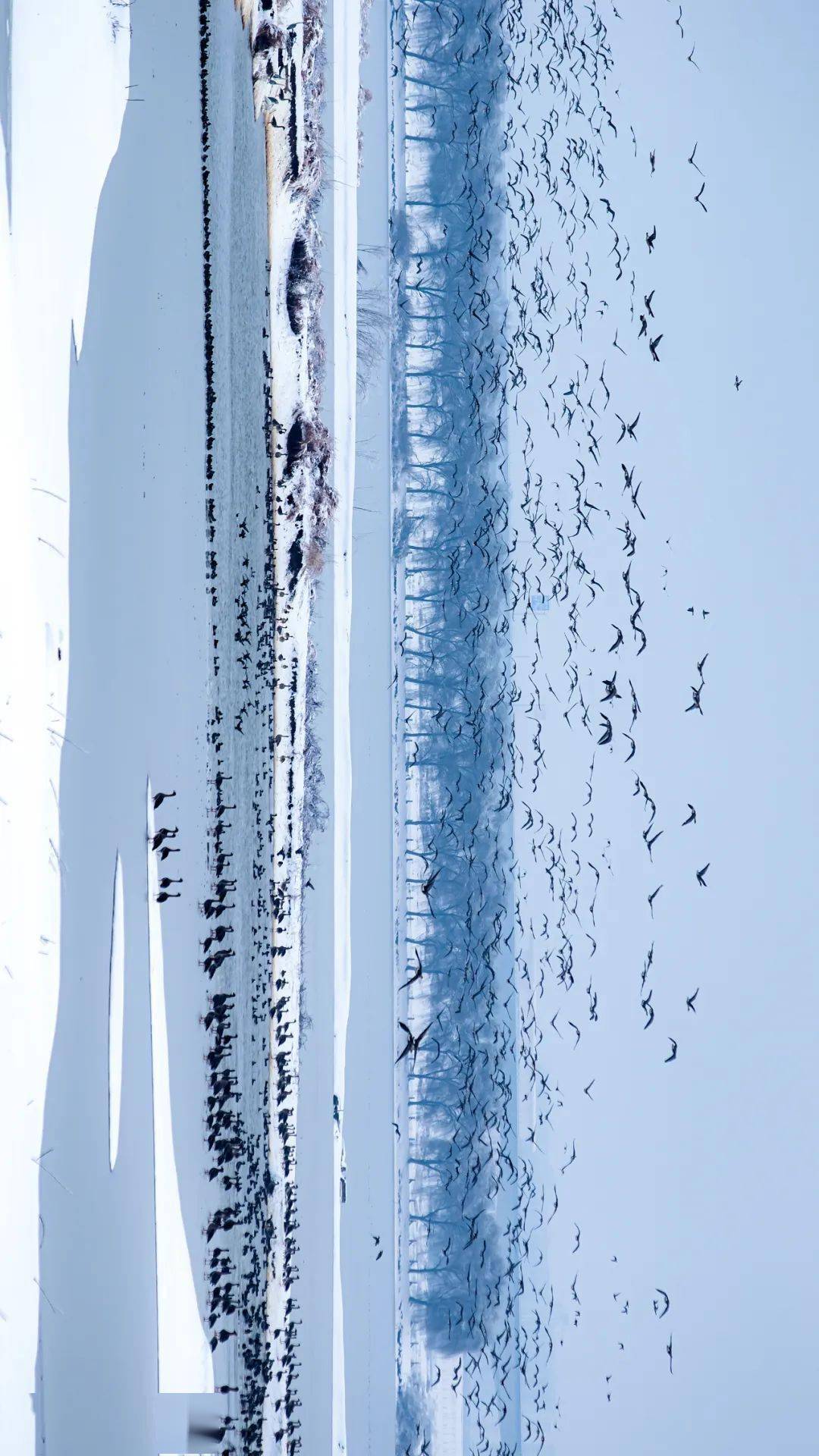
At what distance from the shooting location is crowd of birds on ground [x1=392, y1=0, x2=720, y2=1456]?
0.91 metres

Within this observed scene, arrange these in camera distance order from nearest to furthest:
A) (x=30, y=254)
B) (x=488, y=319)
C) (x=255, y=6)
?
(x=30, y=254) → (x=255, y=6) → (x=488, y=319)

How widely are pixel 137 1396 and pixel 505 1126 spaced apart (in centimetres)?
40

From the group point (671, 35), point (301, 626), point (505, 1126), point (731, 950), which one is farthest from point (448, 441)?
point (505, 1126)

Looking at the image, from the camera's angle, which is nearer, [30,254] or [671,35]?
[30,254]

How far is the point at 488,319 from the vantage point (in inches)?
37.4

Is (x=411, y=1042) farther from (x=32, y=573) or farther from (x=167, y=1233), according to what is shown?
(x=32, y=573)

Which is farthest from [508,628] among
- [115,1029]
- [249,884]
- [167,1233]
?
[167,1233]

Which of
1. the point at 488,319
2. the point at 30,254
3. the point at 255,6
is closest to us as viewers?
the point at 30,254

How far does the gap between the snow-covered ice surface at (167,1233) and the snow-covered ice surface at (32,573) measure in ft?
0.26

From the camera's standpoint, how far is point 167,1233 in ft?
2.53

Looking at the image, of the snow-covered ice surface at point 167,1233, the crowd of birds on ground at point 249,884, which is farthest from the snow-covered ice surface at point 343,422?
the snow-covered ice surface at point 167,1233

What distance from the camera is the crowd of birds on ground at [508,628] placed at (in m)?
0.91

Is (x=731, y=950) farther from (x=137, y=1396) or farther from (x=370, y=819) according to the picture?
(x=137, y=1396)

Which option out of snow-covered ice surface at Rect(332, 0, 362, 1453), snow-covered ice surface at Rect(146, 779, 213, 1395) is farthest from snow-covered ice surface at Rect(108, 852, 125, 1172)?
snow-covered ice surface at Rect(332, 0, 362, 1453)
